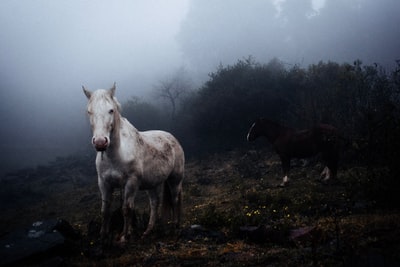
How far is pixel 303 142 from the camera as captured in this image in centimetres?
1261

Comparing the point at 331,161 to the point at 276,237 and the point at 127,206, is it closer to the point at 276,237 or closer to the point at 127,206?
the point at 276,237

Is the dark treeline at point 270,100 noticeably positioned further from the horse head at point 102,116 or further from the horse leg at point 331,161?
the horse head at point 102,116

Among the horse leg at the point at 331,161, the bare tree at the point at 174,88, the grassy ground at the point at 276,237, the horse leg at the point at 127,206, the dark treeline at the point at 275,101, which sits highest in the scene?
the bare tree at the point at 174,88

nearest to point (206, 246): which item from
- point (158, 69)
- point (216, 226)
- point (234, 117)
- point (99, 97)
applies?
point (216, 226)

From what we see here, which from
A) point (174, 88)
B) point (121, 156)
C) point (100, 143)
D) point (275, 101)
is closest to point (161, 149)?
point (121, 156)

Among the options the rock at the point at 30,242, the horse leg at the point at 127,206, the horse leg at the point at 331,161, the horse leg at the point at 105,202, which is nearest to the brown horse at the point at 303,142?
the horse leg at the point at 331,161

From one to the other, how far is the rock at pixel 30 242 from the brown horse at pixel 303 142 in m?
8.82

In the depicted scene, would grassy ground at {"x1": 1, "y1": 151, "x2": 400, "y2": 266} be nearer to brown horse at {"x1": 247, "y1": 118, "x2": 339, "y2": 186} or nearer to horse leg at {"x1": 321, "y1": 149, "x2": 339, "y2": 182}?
horse leg at {"x1": 321, "y1": 149, "x2": 339, "y2": 182}

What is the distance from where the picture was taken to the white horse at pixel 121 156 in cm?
527

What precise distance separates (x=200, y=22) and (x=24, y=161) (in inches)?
1803

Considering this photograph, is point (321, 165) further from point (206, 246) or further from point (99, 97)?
point (99, 97)

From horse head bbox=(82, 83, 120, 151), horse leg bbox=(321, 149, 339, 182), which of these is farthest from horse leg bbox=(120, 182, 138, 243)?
horse leg bbox=(321, 149, 339, 182)

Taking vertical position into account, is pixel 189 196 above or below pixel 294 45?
below

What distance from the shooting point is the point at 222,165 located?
22.3 m
